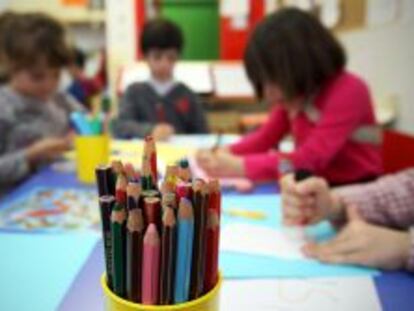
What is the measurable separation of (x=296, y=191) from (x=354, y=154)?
434mm

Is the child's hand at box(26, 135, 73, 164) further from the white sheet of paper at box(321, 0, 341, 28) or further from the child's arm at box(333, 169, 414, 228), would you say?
the white sheet of paper at box(321, 0, 341, 28)

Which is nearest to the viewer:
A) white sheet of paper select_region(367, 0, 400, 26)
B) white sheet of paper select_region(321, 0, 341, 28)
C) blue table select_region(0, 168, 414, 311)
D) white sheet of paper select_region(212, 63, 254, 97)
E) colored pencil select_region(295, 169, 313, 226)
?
blue table select_region(0, 168, 414, 311)

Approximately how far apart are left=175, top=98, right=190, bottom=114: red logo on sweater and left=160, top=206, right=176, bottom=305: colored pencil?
5.02ft

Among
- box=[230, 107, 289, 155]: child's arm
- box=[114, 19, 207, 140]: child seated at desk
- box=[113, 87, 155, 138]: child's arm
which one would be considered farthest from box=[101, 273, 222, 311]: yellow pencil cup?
box=[114, 19, 207, 140]: child seated at desk

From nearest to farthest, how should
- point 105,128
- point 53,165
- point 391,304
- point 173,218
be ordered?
point 173,218 → point 391,304 → point 105,128 → point 53,165

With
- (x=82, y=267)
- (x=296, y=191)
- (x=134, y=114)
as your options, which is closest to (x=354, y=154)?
(x=296, y=191)

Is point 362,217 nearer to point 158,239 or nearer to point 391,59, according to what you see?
point 158,239

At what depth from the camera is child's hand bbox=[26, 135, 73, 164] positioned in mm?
1179

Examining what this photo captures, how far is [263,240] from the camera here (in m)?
0.76

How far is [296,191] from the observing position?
74 cm

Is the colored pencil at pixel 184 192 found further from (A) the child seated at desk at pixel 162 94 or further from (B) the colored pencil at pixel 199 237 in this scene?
(A) the child seated at desk at pixel 162 94

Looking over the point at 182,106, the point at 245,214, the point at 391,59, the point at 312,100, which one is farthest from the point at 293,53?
the point at 391,59

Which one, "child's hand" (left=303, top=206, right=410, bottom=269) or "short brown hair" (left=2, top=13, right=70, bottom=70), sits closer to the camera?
"child's hand" (left=303, top=206, right=410, bottom=269)

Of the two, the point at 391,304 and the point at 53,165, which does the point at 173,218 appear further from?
the point at 53,165
